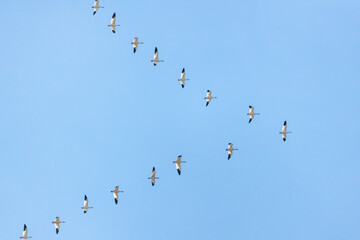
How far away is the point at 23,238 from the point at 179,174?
28.3m

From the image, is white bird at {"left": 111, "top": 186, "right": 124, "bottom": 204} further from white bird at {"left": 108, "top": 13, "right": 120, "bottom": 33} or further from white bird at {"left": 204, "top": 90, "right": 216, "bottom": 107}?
white bird at {"left": 108, "top": 13, "right": 120, "bottom": 33}

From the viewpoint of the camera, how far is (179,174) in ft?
456

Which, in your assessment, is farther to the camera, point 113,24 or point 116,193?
point 113,24

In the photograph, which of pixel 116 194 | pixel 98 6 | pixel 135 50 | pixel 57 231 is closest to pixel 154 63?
pixel 135 50

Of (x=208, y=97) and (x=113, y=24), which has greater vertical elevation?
(x=113, y=24)

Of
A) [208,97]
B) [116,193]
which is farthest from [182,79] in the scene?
[116,193]

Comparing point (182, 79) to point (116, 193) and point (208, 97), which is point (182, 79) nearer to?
point (208, 97)

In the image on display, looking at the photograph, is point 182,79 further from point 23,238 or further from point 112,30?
point 23,238

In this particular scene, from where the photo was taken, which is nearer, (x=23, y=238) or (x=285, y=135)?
(x=23, y=238)

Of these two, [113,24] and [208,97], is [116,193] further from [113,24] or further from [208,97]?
[113,24]

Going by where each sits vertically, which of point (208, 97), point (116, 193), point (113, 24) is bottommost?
point (116, 193)

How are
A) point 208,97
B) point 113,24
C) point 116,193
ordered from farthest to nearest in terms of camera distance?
point 208,97
point 113,24
point 116,193

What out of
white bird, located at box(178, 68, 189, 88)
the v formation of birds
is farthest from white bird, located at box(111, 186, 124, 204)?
white bird, located at box(178, 68, 189, 88)

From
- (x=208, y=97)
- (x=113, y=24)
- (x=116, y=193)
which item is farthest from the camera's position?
(x=208, y=97)
